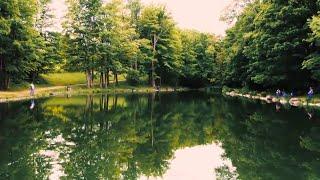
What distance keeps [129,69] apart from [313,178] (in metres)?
63.5

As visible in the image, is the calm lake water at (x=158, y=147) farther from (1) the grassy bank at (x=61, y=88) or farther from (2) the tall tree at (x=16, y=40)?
(2) the tall tree at (x=16, y=40)

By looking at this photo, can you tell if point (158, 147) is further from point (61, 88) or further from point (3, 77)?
point (61, 88)

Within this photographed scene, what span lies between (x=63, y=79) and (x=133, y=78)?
11.4 meters

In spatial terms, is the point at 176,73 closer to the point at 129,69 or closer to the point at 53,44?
the point at 129,69

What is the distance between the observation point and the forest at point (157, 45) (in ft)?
154

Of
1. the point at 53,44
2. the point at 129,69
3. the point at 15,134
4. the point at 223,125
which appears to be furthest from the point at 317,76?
the point at 53,44

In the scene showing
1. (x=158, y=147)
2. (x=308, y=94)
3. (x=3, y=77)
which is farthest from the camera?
(x=3, y=77)

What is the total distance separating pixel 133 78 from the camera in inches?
3054

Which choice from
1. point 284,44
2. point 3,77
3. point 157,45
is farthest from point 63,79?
point 284,44

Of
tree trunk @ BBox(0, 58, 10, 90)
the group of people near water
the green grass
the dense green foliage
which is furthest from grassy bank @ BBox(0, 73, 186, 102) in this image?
the group of people near water

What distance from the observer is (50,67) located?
67812mm

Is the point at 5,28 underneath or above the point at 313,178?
above

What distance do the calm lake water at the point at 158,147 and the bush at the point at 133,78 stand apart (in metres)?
47.7

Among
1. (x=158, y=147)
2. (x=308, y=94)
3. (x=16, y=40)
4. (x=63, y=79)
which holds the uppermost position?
(x=16, y=40)
